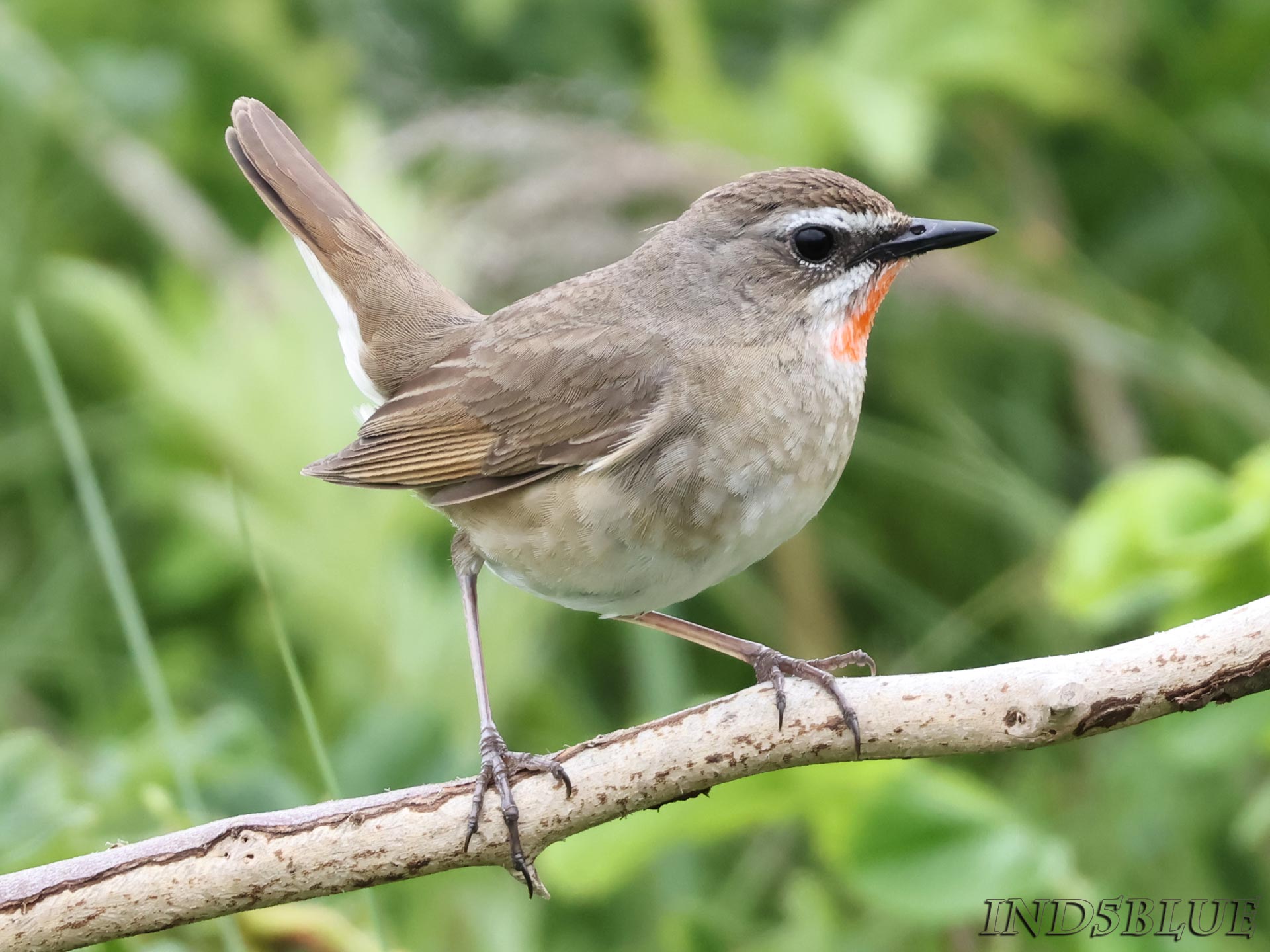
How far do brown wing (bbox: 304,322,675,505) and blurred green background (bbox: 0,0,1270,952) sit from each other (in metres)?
0.67

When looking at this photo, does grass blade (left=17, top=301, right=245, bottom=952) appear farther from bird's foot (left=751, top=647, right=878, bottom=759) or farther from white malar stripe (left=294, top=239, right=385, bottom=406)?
bird's foot (left=751, top=647, right=878, bottom=759)

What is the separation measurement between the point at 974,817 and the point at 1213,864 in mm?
1287

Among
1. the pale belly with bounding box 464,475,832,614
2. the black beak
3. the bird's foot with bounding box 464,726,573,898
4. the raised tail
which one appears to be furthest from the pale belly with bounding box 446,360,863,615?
the raised tail

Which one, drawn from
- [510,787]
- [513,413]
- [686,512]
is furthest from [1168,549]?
[513,413]

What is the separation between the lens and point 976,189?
5949 mm

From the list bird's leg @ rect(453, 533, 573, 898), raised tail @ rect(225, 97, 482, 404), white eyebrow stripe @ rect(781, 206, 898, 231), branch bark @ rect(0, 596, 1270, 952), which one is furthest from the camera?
raised tail @ rect(225, 97, 482, 404)

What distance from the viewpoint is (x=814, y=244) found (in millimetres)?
3244

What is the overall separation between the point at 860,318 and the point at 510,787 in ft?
4.09

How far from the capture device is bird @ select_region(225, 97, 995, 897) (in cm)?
300

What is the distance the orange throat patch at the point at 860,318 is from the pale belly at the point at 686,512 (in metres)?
0.12

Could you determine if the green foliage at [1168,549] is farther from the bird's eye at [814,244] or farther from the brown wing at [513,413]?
the brown wing at [513,413]

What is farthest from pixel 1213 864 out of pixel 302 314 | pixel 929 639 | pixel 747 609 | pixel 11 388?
pixel 11 388

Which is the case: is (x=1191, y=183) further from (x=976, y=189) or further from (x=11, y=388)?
(x=11, y=388)

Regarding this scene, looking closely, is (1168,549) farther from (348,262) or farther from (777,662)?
(348,262)
